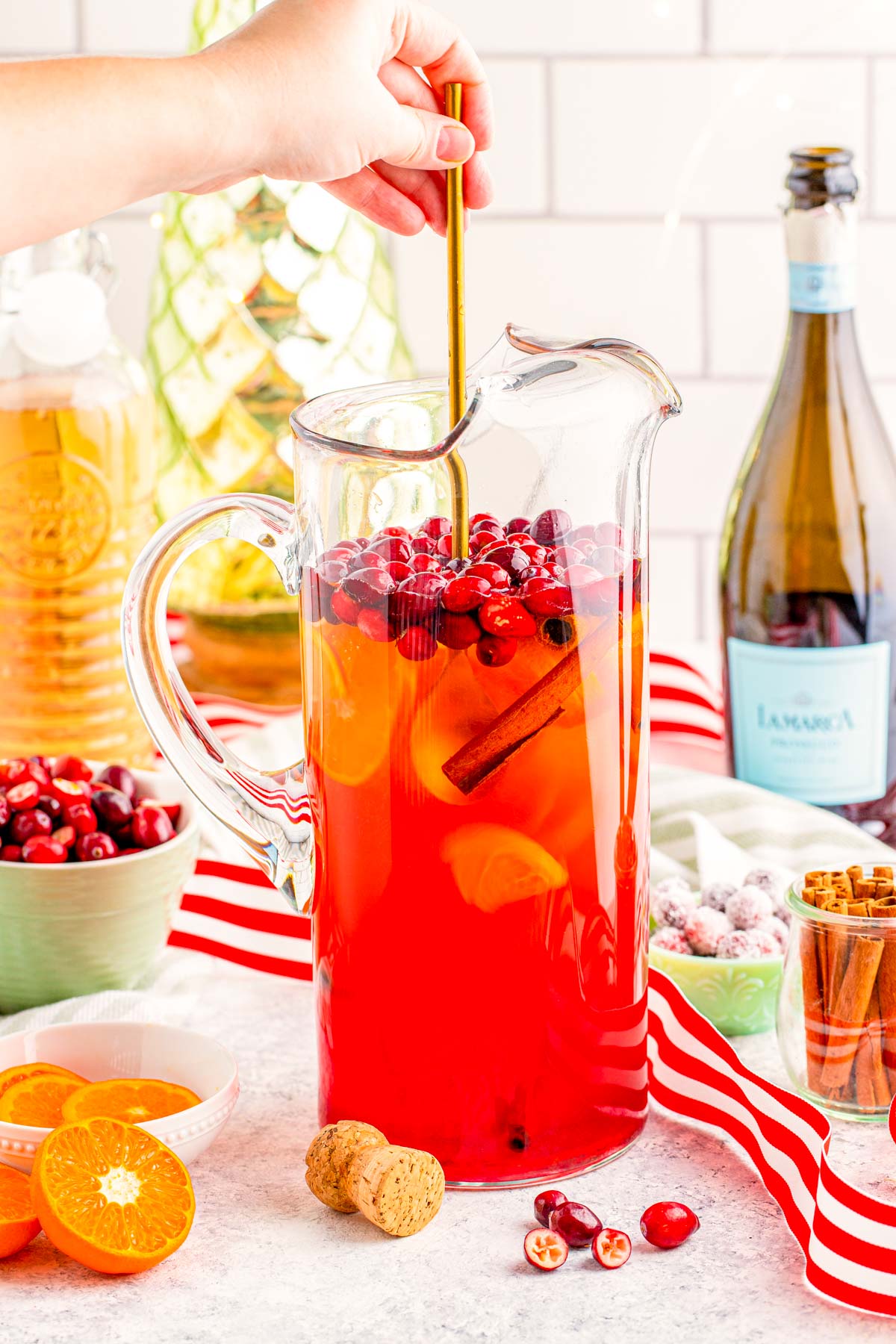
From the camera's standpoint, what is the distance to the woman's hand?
2.06 feet

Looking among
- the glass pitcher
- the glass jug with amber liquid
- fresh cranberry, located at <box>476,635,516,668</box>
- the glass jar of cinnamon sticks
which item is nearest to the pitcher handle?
the glass pitcher

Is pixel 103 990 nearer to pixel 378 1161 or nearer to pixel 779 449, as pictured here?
pixel 378 1161

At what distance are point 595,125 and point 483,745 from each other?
100cm

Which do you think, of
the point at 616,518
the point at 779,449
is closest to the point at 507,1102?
the point at 616,518

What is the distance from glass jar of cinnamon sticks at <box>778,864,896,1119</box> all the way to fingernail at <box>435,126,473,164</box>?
36 cm

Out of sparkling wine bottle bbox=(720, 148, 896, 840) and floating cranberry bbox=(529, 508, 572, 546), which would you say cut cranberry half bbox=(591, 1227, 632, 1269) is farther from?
sparkling wine bottle bbox=(720, 148, 896, 840)

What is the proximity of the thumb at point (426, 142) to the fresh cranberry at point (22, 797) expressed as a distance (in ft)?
1.17

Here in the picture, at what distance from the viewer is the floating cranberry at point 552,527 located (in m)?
0.61

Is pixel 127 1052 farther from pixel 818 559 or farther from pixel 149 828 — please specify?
pixel 818 559

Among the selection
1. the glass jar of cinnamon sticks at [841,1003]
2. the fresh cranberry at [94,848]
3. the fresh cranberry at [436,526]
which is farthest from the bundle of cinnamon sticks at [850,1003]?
the fresh cranberry at [94,848]

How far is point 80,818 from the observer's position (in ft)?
2.63

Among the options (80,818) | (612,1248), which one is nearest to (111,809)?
(80,818)

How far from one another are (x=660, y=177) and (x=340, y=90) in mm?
867

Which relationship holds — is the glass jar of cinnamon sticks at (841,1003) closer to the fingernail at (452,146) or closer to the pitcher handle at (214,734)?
the pitcher handle at (214,734)
